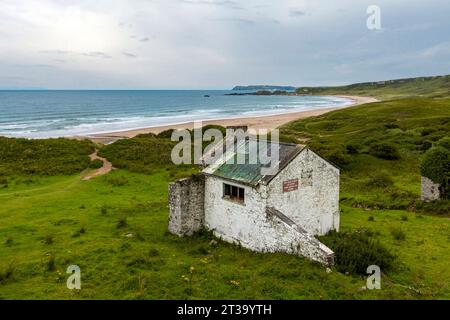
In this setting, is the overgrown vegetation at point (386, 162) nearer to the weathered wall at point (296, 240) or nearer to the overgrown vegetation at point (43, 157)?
the weathered wall at point (296, 240)

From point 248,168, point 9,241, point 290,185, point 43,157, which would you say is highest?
point 248,168

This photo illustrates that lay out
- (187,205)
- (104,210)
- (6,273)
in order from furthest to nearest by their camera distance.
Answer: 1. (104,210)
2. (187,205)
3. (6,273)

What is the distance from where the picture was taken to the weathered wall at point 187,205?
19094mm

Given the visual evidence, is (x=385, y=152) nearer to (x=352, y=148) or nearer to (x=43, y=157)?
(x=352, y=148)

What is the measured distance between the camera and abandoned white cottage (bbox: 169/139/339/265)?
53.2 ft

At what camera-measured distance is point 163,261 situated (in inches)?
620

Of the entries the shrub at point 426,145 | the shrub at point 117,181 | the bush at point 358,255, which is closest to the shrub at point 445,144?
the bush at point 358,255

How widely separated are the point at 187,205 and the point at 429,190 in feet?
53.6

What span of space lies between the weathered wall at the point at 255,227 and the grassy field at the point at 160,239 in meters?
0.47

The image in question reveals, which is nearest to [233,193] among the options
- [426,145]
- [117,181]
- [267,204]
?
[267,204]

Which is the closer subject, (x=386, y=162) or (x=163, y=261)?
(x=163, y=261)
